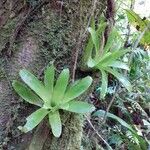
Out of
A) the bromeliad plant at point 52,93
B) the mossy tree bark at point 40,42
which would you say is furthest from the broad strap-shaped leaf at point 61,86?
the mossy tree bark at point 40,42

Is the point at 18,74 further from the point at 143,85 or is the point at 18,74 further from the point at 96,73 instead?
the point at 143,85

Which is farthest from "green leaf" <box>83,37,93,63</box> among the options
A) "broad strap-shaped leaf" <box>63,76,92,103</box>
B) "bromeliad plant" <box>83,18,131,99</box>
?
"broad strap-shaped leaf" <box>63,76,92,103</box>

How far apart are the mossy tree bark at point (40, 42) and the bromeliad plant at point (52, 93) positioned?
0.29 ft

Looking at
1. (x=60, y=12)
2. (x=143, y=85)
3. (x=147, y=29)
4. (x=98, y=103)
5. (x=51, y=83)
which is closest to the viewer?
(x=51, y=83)

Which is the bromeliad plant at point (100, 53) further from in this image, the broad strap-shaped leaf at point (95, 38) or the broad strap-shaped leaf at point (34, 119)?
the broad strap-shaped leaf at point (34, 119)

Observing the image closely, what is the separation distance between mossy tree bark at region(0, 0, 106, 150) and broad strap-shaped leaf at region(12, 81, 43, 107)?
0.08 m

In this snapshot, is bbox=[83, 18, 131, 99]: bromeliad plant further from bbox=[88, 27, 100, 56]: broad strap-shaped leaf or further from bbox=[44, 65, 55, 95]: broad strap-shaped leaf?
bbox=[44, 65, 55, 95]: broad strap-shaped leaf

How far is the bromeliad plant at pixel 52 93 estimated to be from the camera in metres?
1.07

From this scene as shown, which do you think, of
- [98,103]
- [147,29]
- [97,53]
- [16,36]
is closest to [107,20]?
[97,53]

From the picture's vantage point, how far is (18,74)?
1.17 meters

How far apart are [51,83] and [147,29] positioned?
883mm

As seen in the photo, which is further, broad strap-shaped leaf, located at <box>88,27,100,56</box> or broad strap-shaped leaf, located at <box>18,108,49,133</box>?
broad strap-shaped leaf, located at <box>88,27,100,56</box>

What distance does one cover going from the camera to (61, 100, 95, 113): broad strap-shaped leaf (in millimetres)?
1060

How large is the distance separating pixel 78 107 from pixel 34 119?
0.53ft
